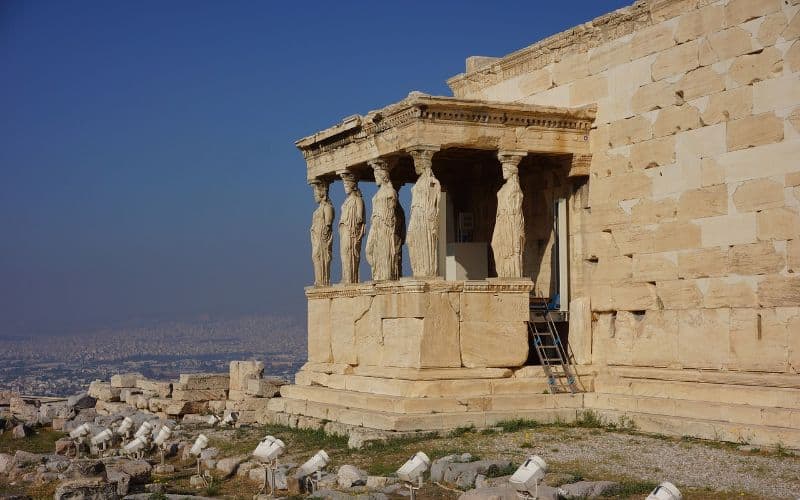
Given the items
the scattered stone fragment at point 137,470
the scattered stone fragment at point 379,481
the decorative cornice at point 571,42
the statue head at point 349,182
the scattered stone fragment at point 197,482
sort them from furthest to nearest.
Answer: the statue head at point 349,182 → the decorative cornice at point 571,42 → the scattered stone fragment at point 137,470 → the scattered stone fragment at point 197,482 → the scattered stone fragment at point 379,481

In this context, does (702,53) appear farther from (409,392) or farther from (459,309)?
(409,392)

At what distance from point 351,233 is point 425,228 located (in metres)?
2.97

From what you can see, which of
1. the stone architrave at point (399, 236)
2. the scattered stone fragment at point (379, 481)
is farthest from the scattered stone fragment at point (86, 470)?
the stone architrave at point (399, 236)

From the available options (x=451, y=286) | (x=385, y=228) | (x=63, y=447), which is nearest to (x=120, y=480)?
(x=63, y=447)

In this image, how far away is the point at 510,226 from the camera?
1678 centimetres

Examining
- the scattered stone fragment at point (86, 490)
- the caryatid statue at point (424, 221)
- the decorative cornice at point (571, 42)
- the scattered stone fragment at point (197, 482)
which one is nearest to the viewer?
the scattered stone fragment at point (86, 490)

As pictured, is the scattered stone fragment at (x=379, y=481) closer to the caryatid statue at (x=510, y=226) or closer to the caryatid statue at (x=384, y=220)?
the caryatid statue at (x=510, y=226)

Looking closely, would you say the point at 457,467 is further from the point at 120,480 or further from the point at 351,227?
the point at 351,227

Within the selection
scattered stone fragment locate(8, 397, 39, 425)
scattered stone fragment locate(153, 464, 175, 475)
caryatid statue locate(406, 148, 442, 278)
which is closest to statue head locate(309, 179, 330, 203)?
caryatid statue locate(406, 148, 442, 278)

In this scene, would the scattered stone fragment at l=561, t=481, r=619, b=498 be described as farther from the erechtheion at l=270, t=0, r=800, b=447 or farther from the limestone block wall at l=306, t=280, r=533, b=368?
the limestone block wall at l=306, t=280, r=533, b=368

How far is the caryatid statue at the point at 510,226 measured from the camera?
16750mm

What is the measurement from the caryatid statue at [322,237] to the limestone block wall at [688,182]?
14.4 feet

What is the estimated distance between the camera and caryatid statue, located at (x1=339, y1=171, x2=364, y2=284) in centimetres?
1922

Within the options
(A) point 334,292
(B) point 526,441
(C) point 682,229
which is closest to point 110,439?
(A) point 334,292
